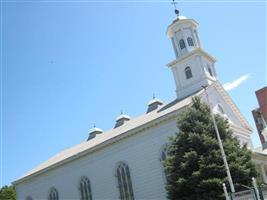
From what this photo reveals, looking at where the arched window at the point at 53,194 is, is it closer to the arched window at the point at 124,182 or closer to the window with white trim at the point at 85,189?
the window with white trim at the point at 85,189

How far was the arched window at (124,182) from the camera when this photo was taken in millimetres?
35516

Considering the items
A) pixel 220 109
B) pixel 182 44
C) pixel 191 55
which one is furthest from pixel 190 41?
pixel 220 109

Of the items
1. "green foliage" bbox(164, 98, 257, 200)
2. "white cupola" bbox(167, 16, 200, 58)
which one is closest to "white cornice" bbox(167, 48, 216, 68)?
"white cupola" bbox(167, 16, 200, 58)

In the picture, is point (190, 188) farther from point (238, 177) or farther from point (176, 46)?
point (176, 46)

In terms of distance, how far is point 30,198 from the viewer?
46.1m

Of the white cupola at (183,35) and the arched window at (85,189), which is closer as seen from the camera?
the arched window at (85,189)

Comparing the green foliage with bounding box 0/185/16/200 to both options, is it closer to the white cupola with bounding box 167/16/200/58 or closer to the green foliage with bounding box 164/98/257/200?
the white cupola with bounding box 167/16/200/58

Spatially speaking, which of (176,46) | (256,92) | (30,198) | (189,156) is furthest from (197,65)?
(30,198)

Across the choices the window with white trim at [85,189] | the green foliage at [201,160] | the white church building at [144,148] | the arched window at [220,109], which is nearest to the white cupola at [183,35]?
the white church building at [144,148]

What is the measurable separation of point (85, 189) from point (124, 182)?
5700mm

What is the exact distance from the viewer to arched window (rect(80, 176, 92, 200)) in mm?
39303

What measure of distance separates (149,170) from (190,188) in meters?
7.38

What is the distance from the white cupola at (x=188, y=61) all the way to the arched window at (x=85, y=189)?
12.3 metres

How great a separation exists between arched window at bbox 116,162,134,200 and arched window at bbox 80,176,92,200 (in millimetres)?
4216
